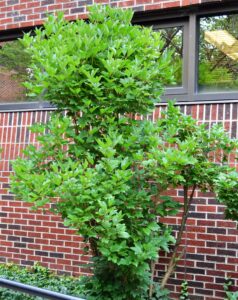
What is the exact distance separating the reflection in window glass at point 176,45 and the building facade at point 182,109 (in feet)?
0.04

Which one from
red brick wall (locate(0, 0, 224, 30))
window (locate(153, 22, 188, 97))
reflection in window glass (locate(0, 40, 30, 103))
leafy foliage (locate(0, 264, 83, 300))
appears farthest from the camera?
reflection in window glass (locate(0, 40, 30, 103))

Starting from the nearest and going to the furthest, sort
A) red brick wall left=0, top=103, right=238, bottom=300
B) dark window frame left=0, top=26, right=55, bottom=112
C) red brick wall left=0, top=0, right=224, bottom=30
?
red brick wall left=0, top=103, right=238, bottom=300 → red brick wall left=0, top=0, right=224, bottom=30 → dark window frame left=0, top=26, right=55, bottom=112

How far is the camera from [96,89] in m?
3.24

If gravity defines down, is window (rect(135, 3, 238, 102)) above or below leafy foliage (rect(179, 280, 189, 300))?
above

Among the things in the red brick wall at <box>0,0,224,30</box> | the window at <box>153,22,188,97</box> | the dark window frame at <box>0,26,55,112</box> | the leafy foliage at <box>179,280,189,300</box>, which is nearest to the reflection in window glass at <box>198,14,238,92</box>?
the window at <box>153,22,188,97</box>

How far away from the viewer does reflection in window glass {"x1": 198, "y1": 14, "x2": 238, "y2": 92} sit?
4617mm

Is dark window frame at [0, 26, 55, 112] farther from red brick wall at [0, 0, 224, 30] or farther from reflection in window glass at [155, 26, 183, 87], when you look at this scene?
reflection in window glass at [155, 26, 183, 87]

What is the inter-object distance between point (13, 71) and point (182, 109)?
255 centimetres

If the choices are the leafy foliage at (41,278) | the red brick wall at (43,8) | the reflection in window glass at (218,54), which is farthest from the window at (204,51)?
the leafy foliage at (41,278)

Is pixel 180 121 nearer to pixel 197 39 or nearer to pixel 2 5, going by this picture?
pixel 197 39

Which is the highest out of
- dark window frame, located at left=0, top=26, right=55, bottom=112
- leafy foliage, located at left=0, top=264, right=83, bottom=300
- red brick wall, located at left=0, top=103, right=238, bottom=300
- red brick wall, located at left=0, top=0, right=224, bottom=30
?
red brick wall, located at left=0, top=0, right=224, bottom=30

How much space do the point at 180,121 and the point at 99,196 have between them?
1.14 meters

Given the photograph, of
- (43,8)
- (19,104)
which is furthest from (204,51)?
(19,104)

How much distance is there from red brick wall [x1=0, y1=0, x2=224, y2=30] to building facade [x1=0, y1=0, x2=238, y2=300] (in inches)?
0.5
